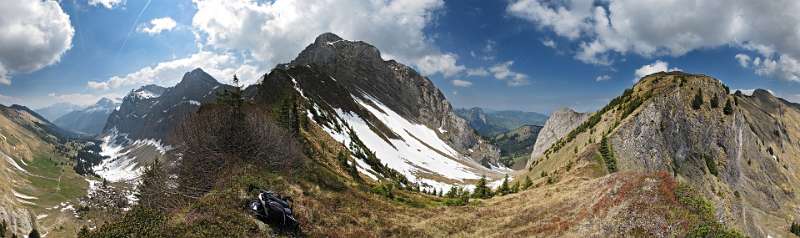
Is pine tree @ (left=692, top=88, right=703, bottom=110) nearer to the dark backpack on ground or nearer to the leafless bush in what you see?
the leafless bush

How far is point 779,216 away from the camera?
80.6 m

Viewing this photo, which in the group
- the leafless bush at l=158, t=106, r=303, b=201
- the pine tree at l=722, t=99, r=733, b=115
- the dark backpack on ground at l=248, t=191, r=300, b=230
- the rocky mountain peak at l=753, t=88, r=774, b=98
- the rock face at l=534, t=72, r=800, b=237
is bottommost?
the dark backpack on ground at l=248, t=191, r=300, b=230

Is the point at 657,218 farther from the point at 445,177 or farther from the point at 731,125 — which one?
the point at 445,177

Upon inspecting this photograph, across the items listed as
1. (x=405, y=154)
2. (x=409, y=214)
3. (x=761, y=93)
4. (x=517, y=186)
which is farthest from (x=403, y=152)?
(x=761, y=93)

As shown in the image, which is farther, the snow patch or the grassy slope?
the snow patch

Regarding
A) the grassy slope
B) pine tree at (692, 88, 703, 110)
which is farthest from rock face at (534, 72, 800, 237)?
the grassy slope

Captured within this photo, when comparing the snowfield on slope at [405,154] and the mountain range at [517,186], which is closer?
the mountain range at [517,186]

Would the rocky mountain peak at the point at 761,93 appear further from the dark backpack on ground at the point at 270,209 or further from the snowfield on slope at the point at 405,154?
the dark backpack on ground at the point at 270,209

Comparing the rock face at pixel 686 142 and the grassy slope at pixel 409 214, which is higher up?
the rock face at pixel 686 142

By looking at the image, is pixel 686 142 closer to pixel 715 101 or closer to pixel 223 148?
pixel 715 101

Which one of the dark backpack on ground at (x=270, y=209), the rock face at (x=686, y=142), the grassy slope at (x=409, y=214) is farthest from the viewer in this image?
the rock face at (x=686, y=142)

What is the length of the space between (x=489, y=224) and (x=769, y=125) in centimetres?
15492

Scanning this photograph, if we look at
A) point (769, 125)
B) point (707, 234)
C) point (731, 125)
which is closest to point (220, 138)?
point (707, 234)

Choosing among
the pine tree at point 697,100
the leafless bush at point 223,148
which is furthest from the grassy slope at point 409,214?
the pine tree at point 697,100
